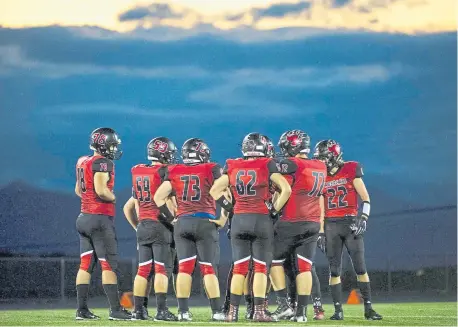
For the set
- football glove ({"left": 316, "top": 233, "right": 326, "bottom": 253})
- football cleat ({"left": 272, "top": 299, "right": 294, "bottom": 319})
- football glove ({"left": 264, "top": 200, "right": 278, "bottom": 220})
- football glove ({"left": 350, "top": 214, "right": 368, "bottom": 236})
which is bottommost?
football cleat ({"left": 272, "top": 299, "right": 294, "bottom": 319})

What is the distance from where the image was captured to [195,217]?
1032cm

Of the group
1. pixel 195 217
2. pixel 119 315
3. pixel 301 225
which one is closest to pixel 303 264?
pixel 301 225

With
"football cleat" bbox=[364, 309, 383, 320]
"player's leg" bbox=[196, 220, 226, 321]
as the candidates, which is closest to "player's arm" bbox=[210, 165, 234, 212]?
"player's leg" bbox=[196, 220, 226, 321]

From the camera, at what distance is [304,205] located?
1025cm

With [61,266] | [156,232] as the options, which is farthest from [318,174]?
[61,266]

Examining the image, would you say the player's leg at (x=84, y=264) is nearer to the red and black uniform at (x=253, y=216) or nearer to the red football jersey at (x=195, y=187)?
the red football jersey at (x=195, y=187)

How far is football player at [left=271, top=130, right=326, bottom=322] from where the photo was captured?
33.2ft

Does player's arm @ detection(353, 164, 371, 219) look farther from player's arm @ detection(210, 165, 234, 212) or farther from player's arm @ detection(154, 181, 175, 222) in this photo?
player's arm @ detection(154, 181, 175, 222)

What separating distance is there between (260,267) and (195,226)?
86cm

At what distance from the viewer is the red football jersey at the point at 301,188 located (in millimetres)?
10195

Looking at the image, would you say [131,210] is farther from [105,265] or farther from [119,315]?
[119,315]

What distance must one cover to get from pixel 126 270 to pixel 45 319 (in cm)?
769

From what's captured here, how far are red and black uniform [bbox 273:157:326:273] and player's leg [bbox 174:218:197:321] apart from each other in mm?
862

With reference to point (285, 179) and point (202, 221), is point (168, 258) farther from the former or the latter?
point (285, 179)
